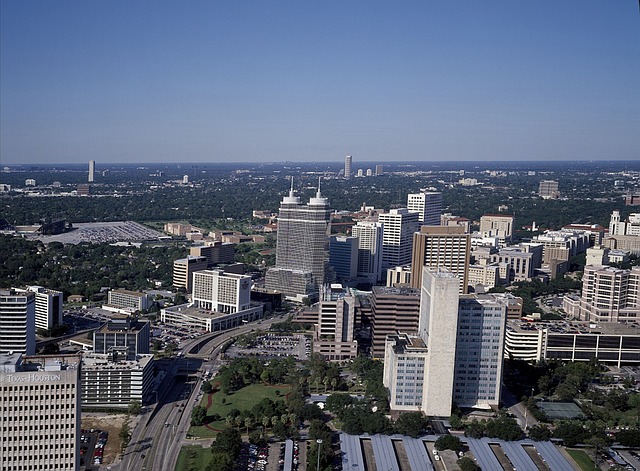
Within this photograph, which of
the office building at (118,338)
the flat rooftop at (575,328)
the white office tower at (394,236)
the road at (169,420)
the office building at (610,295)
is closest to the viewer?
the road at (169,420)

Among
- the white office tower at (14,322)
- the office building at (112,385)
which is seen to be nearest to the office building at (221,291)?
the white office tower at (14,322)

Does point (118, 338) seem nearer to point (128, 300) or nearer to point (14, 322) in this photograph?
point (14, 322)

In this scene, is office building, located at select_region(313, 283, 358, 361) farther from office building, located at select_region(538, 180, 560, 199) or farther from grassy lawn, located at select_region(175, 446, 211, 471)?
office building, located at select_region(538, 180, 560, 199)

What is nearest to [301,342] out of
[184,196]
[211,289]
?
[211,289]

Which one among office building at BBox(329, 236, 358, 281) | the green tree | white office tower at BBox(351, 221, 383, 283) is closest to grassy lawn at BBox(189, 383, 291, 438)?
the green tree

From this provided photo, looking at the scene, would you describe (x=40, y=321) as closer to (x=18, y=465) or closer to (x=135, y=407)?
(x=135, y=407)

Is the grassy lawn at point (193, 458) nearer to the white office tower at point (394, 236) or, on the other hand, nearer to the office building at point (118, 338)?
the office building at point (118, 338)

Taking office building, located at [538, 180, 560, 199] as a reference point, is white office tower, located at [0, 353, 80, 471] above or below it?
below
